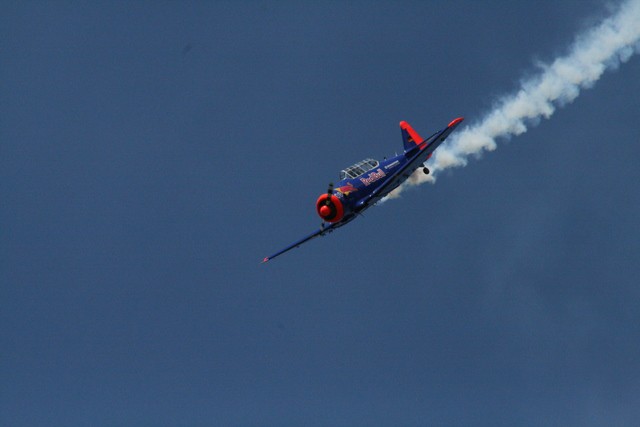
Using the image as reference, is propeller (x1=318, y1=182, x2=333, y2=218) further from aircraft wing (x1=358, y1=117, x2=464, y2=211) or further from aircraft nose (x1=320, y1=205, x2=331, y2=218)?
aircraft wing (x1=358, y1=117, x2=464, y2=211)

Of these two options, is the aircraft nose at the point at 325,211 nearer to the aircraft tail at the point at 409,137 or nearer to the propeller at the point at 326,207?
the propeller at the point at 326,207

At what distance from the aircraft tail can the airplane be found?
0.62 m

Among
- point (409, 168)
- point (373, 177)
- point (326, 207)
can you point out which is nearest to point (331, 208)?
point (326, 207)

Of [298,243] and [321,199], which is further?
[298,243]

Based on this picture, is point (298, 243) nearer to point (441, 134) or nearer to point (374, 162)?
point (374, 162)

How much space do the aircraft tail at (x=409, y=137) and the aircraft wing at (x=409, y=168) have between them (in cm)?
216

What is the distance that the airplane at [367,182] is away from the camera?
100625 millimetres

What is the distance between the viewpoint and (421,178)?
106750mm

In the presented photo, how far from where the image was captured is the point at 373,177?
338 feet

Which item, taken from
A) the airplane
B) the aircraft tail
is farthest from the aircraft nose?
the aircraft tail

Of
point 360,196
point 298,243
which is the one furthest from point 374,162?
point 298,243

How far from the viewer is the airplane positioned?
101m

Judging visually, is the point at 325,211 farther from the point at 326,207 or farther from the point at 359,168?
the point at 359,168

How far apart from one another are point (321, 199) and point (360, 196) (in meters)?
3.77
